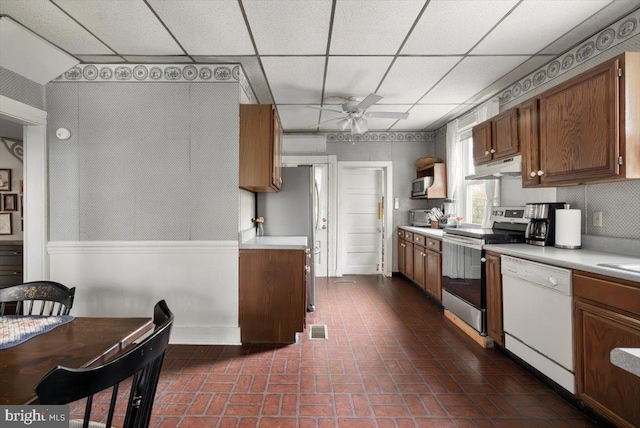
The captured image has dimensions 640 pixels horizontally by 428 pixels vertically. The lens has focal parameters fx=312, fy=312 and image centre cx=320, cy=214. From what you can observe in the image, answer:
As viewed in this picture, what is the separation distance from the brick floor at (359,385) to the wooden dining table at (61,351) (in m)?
0.78

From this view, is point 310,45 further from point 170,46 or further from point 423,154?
point 423,154

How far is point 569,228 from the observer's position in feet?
7.95

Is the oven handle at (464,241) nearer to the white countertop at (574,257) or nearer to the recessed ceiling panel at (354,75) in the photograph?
the white countertop at (574,257)

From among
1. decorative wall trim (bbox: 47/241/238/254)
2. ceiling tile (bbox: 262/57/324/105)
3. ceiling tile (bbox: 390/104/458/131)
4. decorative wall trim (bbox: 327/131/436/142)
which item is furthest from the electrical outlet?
decorative wall trim (bbox: 327/131/436/142)

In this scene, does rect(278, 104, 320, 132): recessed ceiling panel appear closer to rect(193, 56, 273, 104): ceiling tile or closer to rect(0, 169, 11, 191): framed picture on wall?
rect(193, 56, 273, 104): ceiling tile

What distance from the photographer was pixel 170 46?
8.32 ft

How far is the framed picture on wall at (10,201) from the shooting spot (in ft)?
14.3

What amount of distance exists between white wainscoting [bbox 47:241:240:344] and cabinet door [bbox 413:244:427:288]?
8.33ft

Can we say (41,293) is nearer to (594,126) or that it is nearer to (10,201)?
(594,126)

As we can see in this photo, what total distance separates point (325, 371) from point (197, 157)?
2.12 m

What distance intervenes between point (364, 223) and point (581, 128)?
3.78 m

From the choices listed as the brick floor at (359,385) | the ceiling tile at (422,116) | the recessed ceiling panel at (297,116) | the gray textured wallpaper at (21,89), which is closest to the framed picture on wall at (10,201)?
the gray textured wallpaper at (21,89)

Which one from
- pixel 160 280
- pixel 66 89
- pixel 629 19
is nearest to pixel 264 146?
pixel 160 280

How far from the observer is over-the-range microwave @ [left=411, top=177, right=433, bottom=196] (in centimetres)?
491
